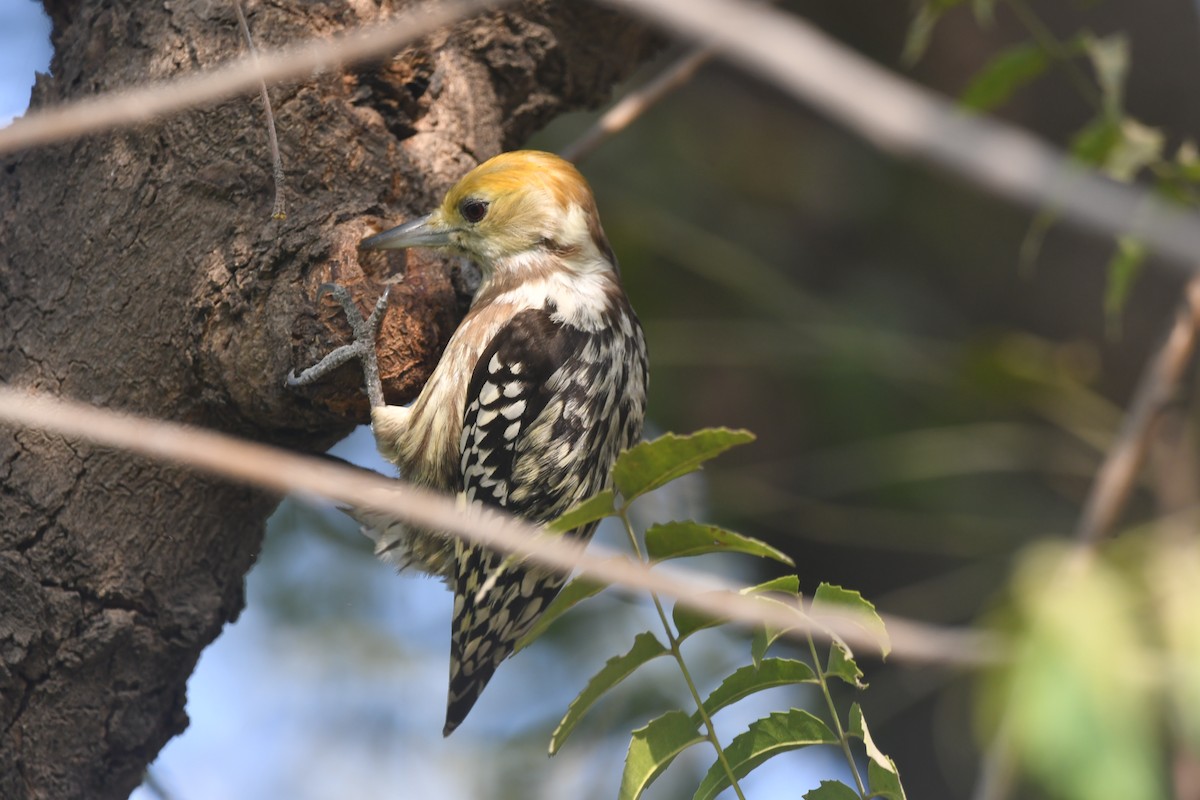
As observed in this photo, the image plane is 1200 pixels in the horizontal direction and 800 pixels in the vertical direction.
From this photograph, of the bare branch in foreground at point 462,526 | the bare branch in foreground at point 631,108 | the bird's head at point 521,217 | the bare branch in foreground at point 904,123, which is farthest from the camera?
the bare branch in foreground at point 631,108

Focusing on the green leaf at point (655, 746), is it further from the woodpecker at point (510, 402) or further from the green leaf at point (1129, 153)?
the green leaf at point (1129, 153)

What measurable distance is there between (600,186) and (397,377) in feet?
8.88

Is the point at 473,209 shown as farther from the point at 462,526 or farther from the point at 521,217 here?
the point at 462,526

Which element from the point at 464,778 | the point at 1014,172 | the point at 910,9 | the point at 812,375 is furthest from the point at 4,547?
the point at 910,9

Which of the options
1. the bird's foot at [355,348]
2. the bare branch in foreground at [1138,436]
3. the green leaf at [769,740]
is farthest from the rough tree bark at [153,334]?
the bare branch in foreground at [1138,436]

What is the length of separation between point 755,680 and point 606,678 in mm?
306

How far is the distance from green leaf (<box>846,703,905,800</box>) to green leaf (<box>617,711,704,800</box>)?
297 mm

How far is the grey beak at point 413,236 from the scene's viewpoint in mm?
2752

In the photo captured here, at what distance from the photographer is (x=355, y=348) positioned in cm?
269

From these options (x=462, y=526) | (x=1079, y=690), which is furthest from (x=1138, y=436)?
(x=462, y=526)

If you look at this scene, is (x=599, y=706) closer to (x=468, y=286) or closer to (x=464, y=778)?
(x=464, y=778)

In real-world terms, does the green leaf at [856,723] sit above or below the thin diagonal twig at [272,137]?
below

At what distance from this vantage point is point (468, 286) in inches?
136

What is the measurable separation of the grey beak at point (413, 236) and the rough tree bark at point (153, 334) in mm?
45
